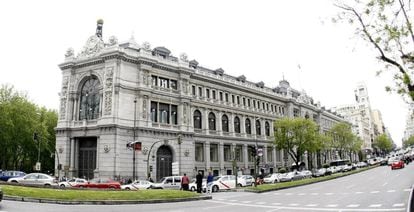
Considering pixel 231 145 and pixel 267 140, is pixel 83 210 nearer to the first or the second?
pixel 231 145

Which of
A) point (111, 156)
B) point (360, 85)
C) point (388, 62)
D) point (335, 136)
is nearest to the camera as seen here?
point (388, 62)

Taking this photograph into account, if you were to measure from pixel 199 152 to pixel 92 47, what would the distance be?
22.8 meters

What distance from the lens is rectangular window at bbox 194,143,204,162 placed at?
5712cm

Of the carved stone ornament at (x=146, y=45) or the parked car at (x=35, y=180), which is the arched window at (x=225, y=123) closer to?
the carved stone ornament at (x=146, y=45)

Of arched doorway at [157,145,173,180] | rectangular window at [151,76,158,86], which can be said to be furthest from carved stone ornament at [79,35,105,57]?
arched doorway at [157,145,173,180]

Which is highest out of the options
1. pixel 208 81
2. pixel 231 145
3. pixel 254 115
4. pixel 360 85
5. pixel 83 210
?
pixel 360 85

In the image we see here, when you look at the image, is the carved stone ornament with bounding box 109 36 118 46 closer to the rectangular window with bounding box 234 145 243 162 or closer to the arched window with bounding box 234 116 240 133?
the arched window with bounding box 234 116 240 133

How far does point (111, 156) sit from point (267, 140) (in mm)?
36801

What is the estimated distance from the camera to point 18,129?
181 feet

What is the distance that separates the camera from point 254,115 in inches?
2761

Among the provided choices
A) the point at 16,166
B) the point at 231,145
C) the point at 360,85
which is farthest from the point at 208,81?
the point at 360,85

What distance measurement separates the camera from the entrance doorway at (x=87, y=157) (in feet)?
157

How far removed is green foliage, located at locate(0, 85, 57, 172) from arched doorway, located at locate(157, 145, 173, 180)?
69.5ft

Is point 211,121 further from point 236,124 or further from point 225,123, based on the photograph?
point 236,124
